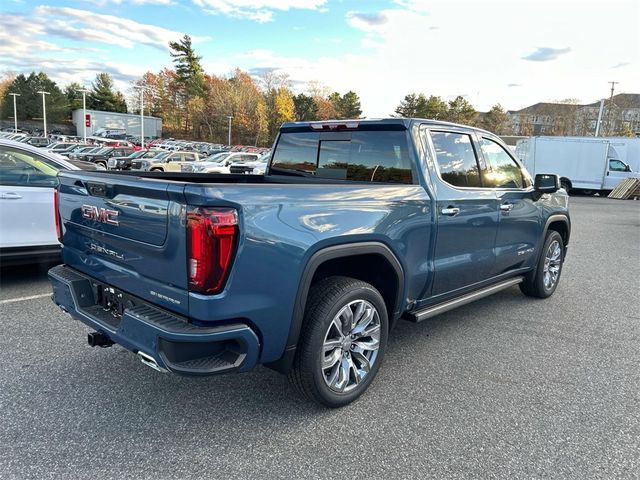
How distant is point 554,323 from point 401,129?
2.75 meters

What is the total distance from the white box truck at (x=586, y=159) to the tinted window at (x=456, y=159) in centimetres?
2277

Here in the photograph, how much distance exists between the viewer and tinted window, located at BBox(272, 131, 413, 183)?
363cm

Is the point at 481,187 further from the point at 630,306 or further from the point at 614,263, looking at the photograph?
Answer: the point at 614,263

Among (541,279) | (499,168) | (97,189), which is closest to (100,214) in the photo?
(97,189)

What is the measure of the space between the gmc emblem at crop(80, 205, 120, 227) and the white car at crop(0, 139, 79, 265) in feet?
9.52

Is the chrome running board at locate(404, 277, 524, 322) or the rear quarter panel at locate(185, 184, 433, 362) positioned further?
the chrome running board at locate(404, 277, 524, 322)

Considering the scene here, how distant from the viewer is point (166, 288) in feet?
8.02

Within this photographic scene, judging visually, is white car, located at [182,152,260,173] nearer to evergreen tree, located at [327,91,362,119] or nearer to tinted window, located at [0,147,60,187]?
tinted window, located at [0,147,60,187]

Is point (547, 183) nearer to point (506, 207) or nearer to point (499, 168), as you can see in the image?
point (499, 168)

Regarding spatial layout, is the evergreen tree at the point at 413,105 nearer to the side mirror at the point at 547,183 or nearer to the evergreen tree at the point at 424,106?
the evergreen tree at the point at 424,106

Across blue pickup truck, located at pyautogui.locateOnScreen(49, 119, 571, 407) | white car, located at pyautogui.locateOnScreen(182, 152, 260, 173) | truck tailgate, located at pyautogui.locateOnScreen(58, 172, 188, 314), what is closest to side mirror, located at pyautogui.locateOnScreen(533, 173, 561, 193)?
blue pickup truck, located at pyautogui.locateOnScreen(49, 119, 571, 407)

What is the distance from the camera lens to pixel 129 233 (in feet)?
8.53

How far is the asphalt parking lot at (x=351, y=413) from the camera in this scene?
2498 millimetres

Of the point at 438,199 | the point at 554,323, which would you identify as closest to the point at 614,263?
the point at 554,323
